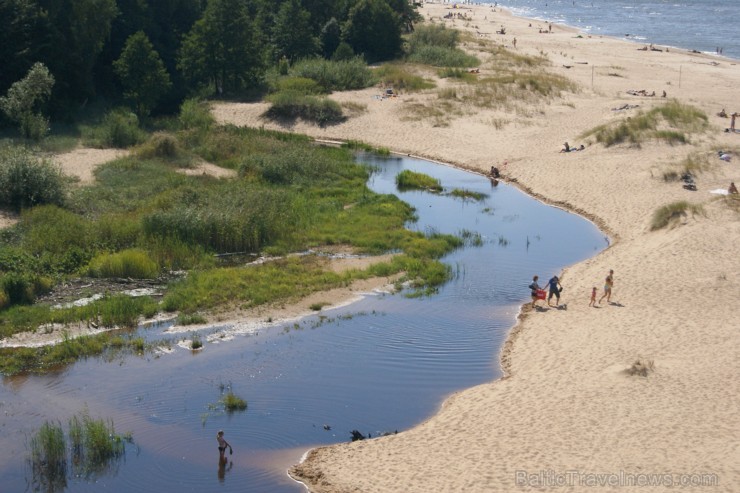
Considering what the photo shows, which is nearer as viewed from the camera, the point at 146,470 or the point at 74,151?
the point at 146,470

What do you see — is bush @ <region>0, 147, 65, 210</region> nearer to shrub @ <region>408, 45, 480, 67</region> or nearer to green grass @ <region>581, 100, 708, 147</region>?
green grass @ <region>581, 100, 708, 147</region>

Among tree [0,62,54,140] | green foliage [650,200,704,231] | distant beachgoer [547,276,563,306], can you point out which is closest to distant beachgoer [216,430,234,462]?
distant beachgoer [547,276,563,306]

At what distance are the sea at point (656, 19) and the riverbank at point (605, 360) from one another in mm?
57119

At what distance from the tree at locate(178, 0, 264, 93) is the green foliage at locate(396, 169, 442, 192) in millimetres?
21616

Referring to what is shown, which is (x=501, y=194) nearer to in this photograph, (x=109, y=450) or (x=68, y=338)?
(x=68, y=338)

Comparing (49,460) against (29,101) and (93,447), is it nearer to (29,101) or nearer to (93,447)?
(93,447)

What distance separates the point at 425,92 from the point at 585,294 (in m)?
35.1

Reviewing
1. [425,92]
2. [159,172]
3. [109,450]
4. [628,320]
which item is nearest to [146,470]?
[109,450]

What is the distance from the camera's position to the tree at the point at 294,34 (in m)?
74.7

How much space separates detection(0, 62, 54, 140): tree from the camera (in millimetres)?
48656

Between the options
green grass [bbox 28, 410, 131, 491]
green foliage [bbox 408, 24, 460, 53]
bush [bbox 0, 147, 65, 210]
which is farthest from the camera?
green foliage [bbox 408, 24, 460, 53]

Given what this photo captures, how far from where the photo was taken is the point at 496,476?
18.8 m

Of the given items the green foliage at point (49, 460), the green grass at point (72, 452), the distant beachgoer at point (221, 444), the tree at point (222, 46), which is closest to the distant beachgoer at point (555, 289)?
the distant beachgoer at point (221, 444)

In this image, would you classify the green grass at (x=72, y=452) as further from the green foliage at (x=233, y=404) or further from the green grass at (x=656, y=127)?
the green grass at (x=656, y=127)
